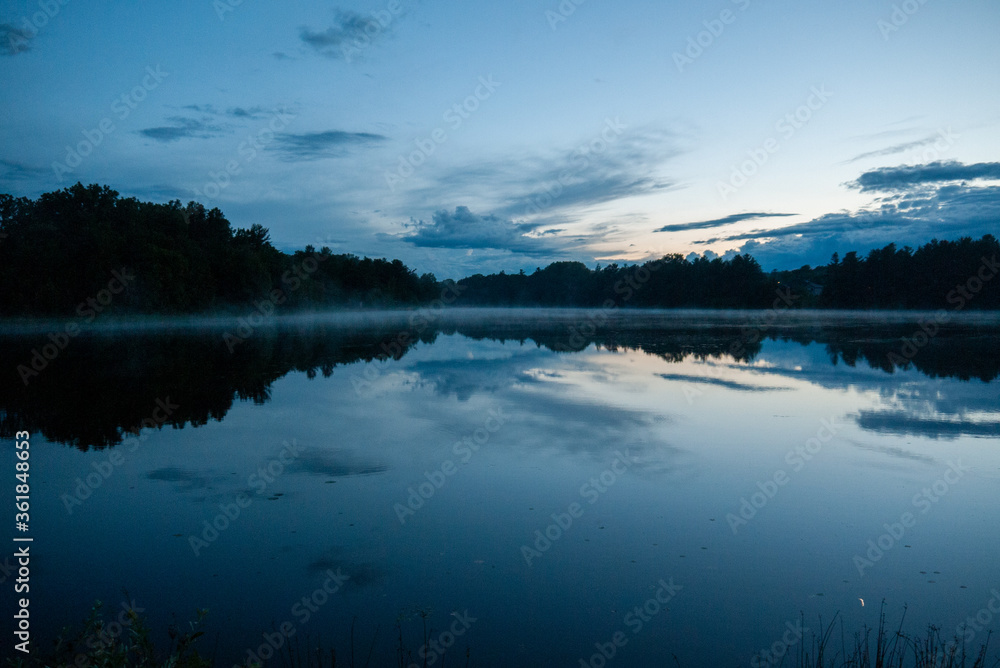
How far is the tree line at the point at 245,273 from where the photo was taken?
57.7 metres

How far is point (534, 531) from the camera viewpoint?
260 inches

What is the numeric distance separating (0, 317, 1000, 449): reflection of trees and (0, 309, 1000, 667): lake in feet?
0.78

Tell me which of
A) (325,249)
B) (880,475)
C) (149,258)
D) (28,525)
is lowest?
(880,475)

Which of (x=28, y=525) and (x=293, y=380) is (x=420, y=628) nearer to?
(x=28, y=525)

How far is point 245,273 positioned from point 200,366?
5862 cm

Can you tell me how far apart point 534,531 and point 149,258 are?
66.3 metres

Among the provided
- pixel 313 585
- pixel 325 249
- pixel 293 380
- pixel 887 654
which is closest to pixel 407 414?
pixel 293 380

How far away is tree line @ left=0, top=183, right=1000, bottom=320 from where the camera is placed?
57.7 m

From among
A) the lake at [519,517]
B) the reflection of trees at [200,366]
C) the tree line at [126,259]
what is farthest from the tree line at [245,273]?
the lake at [519,517]

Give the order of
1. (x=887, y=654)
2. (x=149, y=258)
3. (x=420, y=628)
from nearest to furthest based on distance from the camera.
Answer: (x=887, y=654), (x=420, y=628), (x=149, y=258)

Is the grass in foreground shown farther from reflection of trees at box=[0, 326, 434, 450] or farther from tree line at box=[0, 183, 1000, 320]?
tree line at box=[0, 183, 1000, 320]

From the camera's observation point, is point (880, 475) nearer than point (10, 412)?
Yes

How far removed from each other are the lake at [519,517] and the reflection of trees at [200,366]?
238 mm

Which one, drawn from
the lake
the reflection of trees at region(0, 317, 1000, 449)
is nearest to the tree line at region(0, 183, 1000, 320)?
the reflection of trees at region(0, 317, 1000, 449)
